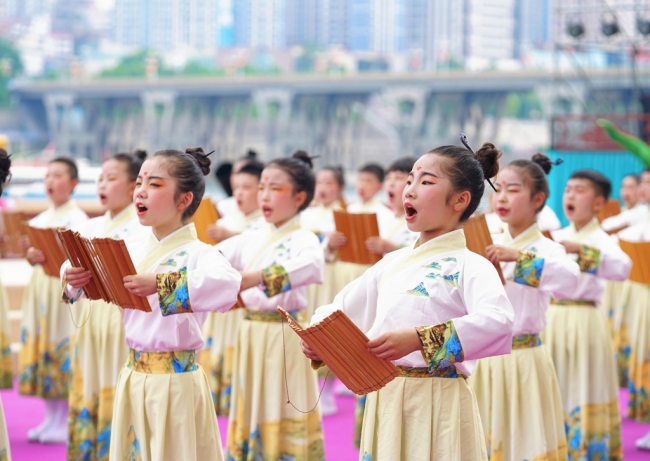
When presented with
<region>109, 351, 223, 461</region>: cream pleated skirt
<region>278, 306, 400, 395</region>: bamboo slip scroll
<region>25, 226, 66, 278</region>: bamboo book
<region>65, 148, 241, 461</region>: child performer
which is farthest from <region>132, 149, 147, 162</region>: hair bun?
<region>278, 306, 400, 395</region>: bamboo slip scroll

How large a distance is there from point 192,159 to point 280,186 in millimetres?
1079

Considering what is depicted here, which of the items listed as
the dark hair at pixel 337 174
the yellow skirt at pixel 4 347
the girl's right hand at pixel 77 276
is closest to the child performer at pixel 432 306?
the girl's right hand at pixel 77 276

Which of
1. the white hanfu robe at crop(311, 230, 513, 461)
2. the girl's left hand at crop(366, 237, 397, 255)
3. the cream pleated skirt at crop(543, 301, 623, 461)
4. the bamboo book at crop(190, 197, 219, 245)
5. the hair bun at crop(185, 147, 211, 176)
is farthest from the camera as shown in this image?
the bamboo book at crop(190, 197, 219, 245)

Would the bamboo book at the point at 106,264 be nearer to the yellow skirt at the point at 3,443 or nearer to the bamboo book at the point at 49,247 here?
the yellow skirt at the point at 3,443

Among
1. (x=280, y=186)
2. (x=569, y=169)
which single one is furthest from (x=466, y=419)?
(x=569, y=169)

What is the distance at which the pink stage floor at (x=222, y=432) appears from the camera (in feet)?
17.7

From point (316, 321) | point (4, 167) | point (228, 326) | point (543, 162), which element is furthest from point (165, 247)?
point (228, 326)

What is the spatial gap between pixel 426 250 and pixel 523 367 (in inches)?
52.7

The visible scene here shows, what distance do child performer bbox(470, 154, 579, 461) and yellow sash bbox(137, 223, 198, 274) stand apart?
1284 millimetres

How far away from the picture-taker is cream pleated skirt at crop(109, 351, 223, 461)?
3.40 metres

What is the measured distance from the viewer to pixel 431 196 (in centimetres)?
293

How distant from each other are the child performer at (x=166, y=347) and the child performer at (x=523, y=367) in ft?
3.95

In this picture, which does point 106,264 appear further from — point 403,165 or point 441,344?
point 403,165

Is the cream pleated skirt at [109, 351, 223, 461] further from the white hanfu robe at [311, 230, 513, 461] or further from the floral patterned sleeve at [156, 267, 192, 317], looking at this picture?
the white hanfu robe at [311, 230, 513, 461]
